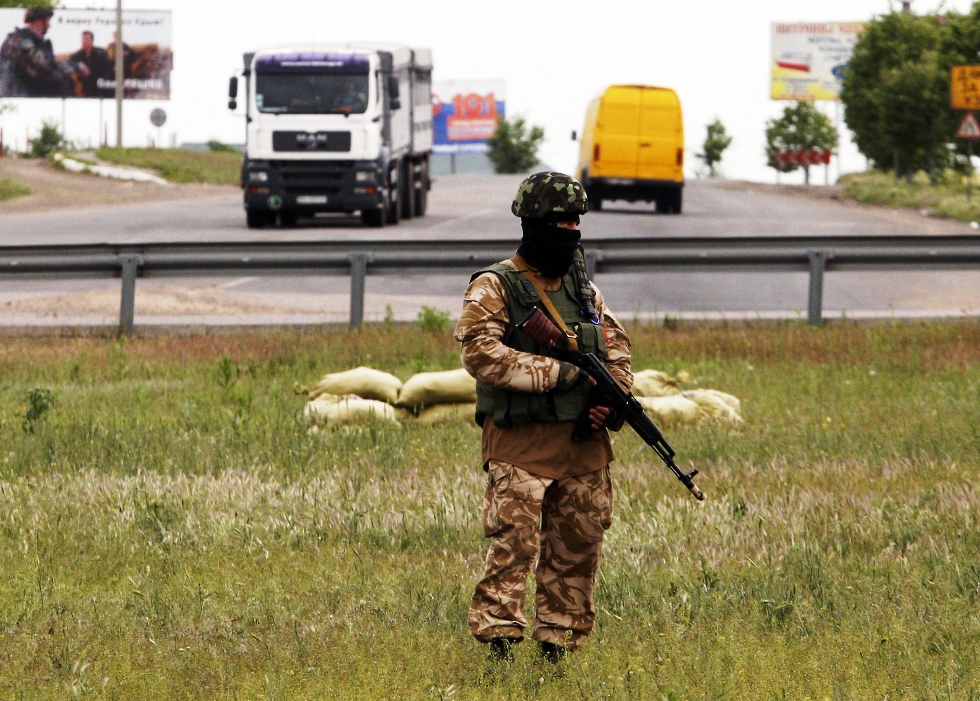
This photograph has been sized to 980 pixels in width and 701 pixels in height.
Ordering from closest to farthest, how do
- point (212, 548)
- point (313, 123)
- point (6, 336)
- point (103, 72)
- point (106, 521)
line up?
point (212, 548) → point (106, 521) → point (6, 336) → point (313, 123) → point (103, 72)

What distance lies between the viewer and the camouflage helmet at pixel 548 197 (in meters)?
4.89

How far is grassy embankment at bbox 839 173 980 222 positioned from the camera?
37281mm

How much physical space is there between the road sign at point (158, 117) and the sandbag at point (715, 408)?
57762 mm

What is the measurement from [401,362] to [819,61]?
86665 millimetres

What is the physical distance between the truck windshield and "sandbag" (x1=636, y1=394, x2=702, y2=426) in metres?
16.8

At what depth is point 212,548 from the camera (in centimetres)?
659

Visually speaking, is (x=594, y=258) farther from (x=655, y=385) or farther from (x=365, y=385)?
(x=365, y=385)

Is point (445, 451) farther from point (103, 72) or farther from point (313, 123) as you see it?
point (103, 72)

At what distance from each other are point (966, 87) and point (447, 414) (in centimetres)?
2734

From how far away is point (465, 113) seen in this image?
134375mm

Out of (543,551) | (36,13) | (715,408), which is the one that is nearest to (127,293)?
(715,408)

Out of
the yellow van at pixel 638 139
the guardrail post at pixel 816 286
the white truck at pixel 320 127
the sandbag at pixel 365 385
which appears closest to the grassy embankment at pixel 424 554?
the sandbag at pixel 365 385

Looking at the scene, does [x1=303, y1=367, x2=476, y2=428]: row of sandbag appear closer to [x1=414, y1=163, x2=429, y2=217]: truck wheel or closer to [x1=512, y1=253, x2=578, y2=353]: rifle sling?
[x1=512, y1=253, x2=578, y2=353]: rifle sling

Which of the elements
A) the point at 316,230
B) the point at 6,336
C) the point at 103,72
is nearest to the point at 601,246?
the point at 6,336
